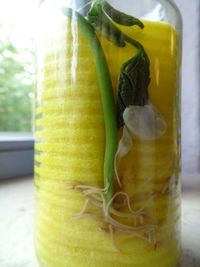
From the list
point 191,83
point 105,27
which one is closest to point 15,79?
point 191,83

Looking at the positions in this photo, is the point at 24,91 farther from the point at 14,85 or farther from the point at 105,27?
the point at 105,27

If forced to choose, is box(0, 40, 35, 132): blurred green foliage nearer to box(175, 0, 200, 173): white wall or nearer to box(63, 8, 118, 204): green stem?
box(175, 0, 200, 173): white wall

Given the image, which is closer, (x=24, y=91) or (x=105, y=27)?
(x=105, y=27)

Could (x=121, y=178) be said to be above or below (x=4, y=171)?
above

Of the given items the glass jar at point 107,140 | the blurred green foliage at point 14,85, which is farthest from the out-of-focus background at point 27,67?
the glass jar at point 107,140

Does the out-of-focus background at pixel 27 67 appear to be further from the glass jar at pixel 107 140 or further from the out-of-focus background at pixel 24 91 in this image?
the glass jar at pixel 107 140

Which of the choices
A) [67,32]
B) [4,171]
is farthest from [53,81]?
[4,171]

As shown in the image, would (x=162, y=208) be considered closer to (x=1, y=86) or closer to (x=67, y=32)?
(x=67, y=32)

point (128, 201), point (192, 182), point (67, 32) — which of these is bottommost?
point (192, 182)
